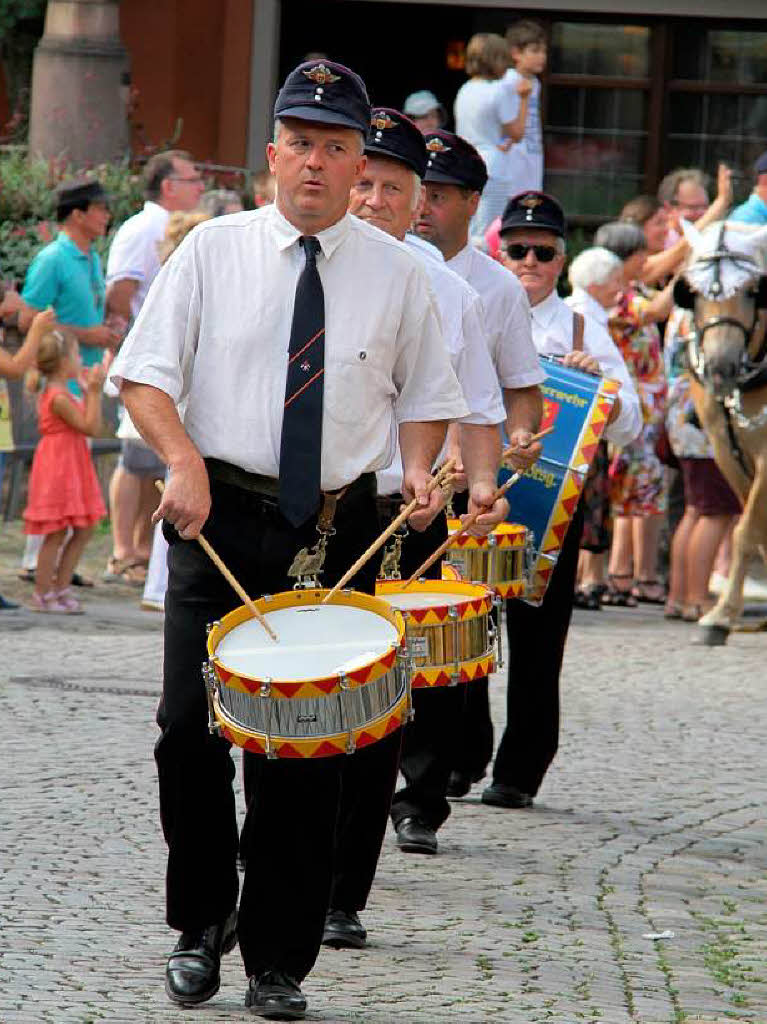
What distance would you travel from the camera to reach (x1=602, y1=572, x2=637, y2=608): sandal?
14.4 meters

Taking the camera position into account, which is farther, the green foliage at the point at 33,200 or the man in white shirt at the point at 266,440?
the green foliage at the point at 33,200

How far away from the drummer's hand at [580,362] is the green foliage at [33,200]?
32.3 feet

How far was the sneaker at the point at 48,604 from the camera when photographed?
41.1ft

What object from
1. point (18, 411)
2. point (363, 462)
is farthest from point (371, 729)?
point (18, 411)

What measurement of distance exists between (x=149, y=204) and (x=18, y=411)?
1.84 m

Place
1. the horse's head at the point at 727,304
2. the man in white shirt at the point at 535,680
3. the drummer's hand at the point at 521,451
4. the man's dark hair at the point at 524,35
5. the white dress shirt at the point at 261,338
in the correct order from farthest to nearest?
the man's dark hair at the point at 524,35
the horse's head at the point at 727,304
the man in white shirt at the point at 535,680
the drummer's hand at the point at 521,451
the white dress shirt at the point at 261,338

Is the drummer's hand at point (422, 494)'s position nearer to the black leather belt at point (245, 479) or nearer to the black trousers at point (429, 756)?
the black leather belt at point (245, 479)

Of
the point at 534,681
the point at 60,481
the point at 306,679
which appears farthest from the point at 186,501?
the point at 60,481

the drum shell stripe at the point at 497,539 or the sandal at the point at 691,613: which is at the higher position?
the drum shell stripe at the point at 497,539

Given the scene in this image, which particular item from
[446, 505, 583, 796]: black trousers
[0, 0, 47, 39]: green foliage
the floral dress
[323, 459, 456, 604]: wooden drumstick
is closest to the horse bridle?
the floral dress

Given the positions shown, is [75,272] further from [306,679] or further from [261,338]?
[306,679]

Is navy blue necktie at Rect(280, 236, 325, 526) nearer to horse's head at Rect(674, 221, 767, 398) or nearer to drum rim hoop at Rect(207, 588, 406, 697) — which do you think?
drum rim hoop at Rect(207, 588, 406, 697)

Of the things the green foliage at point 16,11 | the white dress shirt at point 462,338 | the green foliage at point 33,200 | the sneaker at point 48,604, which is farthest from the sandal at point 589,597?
the green foliage at point 16,11

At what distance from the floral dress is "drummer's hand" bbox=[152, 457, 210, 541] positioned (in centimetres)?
887
